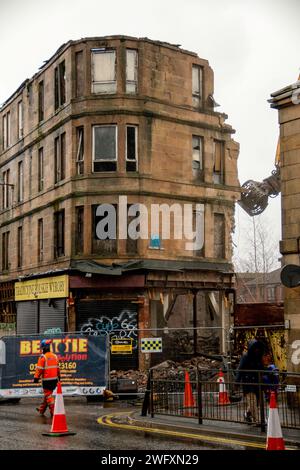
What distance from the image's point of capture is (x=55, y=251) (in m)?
35.3

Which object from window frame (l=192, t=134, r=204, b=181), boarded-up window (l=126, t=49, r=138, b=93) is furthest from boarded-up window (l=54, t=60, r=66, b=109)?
window frame (l=192, t=134, r=204, b=181)

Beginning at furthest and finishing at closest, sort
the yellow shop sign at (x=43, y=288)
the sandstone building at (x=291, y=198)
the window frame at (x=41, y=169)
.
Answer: the window frame at (x=41, y=169)
the yellow shop sign at (x=43, y=288)
the sandstone building at (x=291, y=198)

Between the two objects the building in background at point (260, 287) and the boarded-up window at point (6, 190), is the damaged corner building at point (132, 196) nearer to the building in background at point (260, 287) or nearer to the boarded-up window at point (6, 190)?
the boarded-up window at point (6, 190)

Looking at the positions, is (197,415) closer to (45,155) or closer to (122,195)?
(122,195)

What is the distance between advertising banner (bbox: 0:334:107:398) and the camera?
2117 cm

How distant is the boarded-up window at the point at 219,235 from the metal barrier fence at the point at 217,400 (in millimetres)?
19415

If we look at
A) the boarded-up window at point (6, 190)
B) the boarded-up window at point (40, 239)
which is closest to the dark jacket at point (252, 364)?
the boarded-up window at point (40, 239)

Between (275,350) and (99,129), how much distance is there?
43.5 feet

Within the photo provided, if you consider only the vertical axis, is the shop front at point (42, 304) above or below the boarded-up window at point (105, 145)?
below

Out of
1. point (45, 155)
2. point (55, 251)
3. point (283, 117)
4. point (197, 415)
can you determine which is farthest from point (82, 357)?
point (45, 155)

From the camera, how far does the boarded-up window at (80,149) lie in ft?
111

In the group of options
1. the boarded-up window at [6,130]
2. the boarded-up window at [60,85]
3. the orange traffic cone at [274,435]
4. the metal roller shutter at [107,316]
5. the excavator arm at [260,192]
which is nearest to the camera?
the orange traffic cone at [274,435]

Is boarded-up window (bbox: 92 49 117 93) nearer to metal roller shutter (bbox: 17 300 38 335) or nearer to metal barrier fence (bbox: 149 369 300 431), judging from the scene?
metal roller shutter (bbox: 17 300 38 335)

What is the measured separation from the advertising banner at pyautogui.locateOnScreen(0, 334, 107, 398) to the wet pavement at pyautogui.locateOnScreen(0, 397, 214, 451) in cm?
253
